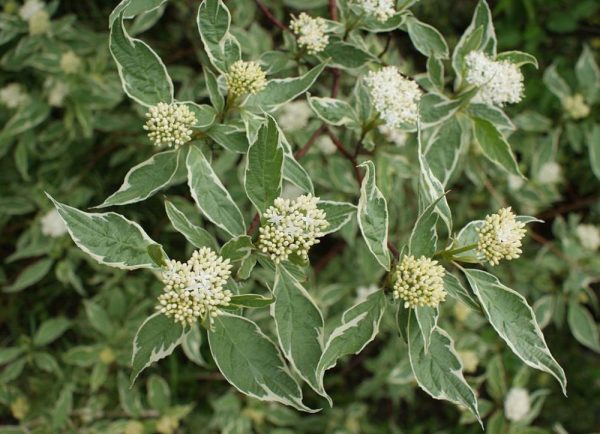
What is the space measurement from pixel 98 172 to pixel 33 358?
762mm

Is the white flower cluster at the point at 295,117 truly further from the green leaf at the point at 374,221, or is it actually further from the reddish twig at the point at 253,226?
the green leaf at the point at 374,221

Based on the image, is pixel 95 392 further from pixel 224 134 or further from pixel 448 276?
pixel 448 276

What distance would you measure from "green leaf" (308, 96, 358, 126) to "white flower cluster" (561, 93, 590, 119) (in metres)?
1.20

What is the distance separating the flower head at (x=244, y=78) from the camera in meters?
1.21

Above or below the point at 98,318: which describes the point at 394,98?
above

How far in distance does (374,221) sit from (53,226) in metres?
1.34

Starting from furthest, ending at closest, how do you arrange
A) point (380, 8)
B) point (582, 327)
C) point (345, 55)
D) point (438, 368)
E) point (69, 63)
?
point (582, 327)
point (69, 63)
point (345, 55)
point (380, 8)
point (438, 368)

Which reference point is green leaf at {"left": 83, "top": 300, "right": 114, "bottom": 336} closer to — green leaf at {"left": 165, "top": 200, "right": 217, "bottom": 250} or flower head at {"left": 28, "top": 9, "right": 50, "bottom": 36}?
flower head at {"left": 28, "top": 9, "right": 50, "bottom": 36}

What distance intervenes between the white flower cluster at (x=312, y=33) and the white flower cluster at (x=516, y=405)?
1.40 metres

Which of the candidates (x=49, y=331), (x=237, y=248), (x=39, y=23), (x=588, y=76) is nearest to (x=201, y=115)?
(x=237, y=248)

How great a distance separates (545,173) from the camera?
2320 millimetres

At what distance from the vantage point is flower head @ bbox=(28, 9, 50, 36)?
6.61ft

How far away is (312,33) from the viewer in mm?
1392

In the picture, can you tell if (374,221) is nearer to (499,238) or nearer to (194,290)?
(499,238)
